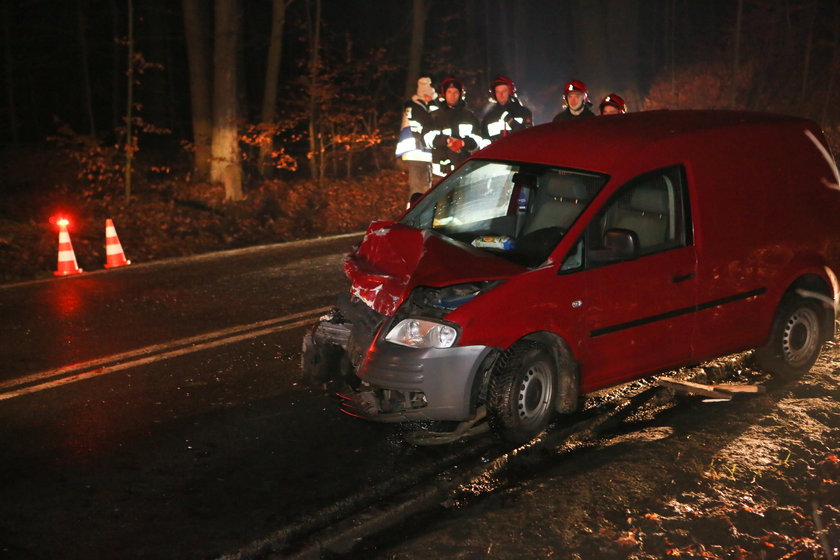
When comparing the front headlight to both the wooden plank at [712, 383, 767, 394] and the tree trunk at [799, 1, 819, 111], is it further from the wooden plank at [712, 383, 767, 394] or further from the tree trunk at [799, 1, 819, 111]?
the tree trunk at [799, 1, 819, 111]

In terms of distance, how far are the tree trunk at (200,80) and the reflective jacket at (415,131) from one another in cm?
754

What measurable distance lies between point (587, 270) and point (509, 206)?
115 cm

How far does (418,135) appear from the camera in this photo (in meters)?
12.2

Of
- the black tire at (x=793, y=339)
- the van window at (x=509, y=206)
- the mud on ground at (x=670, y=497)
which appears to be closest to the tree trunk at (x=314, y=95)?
the van window at (x=509, y=206)

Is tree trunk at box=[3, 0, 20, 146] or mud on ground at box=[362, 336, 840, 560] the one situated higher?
tree trunk at box=[3, 0, 20, 146]

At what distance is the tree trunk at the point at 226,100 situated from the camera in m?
16.9

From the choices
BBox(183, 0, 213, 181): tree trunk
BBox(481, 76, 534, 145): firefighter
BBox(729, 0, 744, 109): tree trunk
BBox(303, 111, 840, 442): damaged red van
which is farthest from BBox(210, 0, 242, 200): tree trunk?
BBox(729, 0, 744, 109): tree trunk

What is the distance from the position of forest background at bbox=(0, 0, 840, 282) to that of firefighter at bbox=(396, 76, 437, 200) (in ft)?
10.6

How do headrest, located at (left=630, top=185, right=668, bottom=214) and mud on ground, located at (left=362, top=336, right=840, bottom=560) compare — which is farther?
headrest, located at (left=630, top=185, right=668, bottom=214)

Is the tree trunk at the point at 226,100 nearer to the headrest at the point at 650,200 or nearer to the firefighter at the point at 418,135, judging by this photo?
the firefighter at the point at 418,135

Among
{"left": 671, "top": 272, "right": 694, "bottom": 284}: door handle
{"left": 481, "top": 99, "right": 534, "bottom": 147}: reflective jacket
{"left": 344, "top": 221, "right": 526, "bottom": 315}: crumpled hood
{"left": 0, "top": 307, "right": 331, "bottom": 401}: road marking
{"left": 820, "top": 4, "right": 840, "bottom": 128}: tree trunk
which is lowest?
{"left": 0, "top": 307, "right": 331, "bottom": 401}: road marking

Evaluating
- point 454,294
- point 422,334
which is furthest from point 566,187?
point 422,334

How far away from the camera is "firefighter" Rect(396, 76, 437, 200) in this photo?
39.4 ft

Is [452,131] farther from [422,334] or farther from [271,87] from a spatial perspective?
[271,87]
